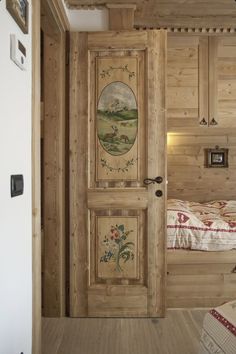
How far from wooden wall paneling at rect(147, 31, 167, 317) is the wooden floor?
17 cm

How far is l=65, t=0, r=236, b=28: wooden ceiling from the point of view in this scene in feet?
9.15

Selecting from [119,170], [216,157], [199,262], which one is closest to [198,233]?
[199,262]

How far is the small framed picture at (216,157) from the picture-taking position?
3.93 meters

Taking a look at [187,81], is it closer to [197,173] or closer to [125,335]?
[197,173]

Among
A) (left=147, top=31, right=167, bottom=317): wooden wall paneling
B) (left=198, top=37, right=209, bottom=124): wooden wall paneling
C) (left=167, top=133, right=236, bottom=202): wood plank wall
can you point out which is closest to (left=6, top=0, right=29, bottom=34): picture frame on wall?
(left=147, top=31, right=167, bottom=317): wooden wall paneling

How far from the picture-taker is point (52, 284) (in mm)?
2605

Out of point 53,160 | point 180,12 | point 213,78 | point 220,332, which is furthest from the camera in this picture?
point 213,78

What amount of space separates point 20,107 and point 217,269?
6.75ft

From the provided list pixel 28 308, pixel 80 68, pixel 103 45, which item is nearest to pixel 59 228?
pixel 28 308

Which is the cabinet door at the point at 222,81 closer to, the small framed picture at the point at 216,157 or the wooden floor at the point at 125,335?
the small framed picture at the point at 216,157

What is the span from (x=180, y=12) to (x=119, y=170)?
5.20 ft

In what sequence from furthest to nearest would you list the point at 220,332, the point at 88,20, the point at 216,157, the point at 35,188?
1. the point at 216,157
2. the point at 88,20
3. the point at 35,188
4. the point at 220,332

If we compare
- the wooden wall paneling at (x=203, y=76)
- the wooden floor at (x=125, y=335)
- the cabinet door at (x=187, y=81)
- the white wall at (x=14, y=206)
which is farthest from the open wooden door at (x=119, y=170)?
the white wall at (x=14, y=206)

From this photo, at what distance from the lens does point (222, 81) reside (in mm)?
3369
